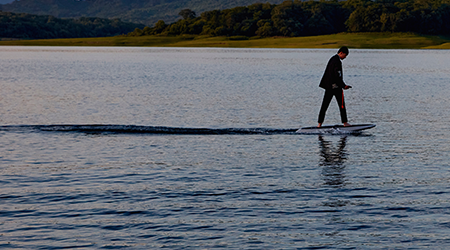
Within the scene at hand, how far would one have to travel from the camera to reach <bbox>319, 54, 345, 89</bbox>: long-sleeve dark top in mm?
19531

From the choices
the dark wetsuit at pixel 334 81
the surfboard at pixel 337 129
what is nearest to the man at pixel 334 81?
the dark wetsuit at pixel 334 81

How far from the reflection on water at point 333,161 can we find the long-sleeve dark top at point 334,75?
1.86 metres

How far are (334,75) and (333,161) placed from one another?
534 cm

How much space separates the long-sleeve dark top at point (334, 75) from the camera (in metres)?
19.5

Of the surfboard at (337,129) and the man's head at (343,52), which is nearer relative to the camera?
the man's head at (343,52)

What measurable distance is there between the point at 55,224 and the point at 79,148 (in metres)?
7.57

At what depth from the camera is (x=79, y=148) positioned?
56.1 ft

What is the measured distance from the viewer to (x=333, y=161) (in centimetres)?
1513

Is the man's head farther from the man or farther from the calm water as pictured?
the calm water

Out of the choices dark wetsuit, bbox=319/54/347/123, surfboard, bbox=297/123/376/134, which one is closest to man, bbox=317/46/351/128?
dark wetsuit, bbox=319/54/347/123

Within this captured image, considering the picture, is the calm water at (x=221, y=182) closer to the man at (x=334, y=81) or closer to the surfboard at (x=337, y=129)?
the surfboard at (x=337, y=129)

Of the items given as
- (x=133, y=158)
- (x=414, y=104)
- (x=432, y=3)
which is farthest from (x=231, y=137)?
(x=432, y=3)

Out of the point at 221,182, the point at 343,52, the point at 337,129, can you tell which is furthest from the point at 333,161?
the point at 343,52

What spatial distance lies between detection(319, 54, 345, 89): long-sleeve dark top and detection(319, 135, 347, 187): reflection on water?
1859mm
